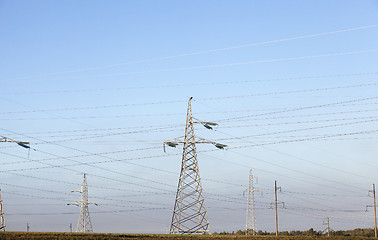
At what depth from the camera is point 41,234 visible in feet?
145

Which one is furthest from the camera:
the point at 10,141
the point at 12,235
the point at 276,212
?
the point at 276,212

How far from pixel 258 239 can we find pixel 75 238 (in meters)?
20.5

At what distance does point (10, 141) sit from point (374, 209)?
8966cm

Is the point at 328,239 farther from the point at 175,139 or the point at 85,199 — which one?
the point at 85,199

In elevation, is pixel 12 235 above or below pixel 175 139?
below

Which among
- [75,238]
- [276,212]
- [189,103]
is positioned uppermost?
[189,103]

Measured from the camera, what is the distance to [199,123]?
59.3 meters

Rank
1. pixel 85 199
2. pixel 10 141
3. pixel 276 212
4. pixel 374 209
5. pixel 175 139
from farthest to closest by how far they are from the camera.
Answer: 1. pixel 374 209
2. pixel 85 199
3. pixel 276 212
4. pixel 175 139
5. pixel 10 141

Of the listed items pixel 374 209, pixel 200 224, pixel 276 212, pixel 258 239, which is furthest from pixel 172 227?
pixel 374 209

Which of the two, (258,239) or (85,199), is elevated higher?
(85,199)

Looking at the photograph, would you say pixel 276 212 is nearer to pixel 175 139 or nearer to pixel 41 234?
pixel 175 139

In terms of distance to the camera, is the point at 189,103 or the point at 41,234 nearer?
the point at 41,234

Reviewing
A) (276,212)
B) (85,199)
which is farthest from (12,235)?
(85,199)

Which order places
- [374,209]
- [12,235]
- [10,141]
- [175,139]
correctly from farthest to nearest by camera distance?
1. [374,209]
2. [175,139]
3. [10,141]
4. [12,235]
